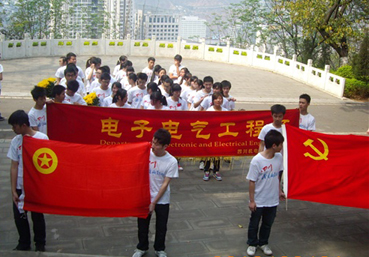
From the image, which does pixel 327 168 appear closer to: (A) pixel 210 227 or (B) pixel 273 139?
(B) pixel 273 139

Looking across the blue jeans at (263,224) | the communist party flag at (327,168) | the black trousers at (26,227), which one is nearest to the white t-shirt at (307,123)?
the communist party flag at (327,168)

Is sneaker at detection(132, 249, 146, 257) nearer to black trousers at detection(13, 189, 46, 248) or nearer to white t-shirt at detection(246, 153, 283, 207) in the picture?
black trousers at detection(13, 189, 46, 248)

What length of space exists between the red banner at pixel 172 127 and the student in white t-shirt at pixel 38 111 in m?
0.12

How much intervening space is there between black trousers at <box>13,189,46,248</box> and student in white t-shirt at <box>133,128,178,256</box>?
1.05m

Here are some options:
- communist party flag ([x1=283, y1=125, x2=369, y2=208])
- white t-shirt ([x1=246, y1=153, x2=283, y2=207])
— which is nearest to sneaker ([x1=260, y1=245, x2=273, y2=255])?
white t-shirt ([x1=246, y1=153, x2=283, y2=207])

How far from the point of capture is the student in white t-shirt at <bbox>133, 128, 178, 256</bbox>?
444cm

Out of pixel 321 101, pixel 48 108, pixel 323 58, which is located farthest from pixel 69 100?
pixel 323 58

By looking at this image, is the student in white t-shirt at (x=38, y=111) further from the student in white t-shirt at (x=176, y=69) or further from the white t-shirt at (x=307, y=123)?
the student in white t-shirt at (x=176, y=69)

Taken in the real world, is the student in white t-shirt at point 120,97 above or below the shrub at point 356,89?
above

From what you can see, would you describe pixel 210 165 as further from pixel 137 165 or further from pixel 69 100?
pixel 137 165

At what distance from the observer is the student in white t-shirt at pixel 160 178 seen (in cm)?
444

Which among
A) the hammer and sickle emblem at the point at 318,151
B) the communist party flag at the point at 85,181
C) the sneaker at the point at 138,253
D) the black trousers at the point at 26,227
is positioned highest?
the hammer and sickle emblem at the point at 318,151

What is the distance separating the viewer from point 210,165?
24.8ft

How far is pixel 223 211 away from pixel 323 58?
16675mm
